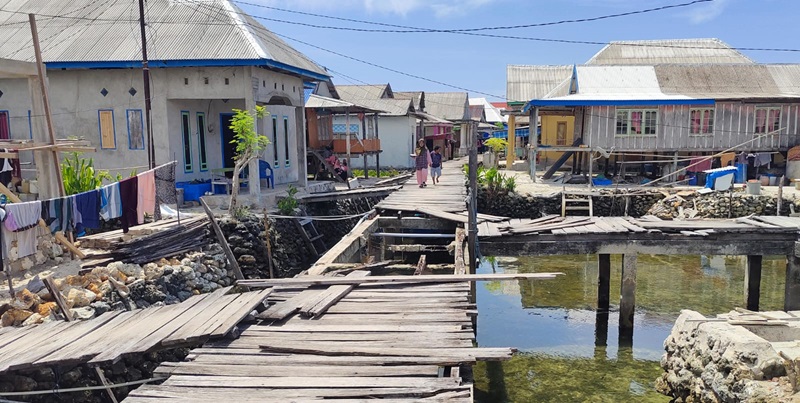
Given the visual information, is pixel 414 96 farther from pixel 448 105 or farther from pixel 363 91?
pixel 448 105

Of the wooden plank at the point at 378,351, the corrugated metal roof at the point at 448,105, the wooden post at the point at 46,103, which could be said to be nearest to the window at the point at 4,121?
the wooden post at the point at 46,103

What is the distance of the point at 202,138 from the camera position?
17766mm

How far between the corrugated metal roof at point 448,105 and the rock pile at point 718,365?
120 feet

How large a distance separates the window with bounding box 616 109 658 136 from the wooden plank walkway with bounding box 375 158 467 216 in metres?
8.31

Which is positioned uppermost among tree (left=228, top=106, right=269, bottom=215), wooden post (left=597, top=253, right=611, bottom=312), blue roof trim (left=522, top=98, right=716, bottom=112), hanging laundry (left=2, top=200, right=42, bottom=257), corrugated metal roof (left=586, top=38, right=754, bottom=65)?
corrugated metal roof (left=586, top=38, right=754, bottom=65)

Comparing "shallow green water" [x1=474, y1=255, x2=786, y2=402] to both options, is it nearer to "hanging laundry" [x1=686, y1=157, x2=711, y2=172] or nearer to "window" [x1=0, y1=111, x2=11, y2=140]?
"hanging laundry" [x1=686, y1=157, x2=711, y2=172]

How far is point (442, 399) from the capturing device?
4117mm

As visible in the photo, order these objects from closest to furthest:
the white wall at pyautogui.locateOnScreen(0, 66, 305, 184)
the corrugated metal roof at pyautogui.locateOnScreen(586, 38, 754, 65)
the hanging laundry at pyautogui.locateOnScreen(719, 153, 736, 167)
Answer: the white wall at pyautogui.locateOnScreen(0, 66, 305, 184) → the hanging laundry at pyautogui.locateOnScreen(719, 153, 736, 167) → the corrugated metal roof at pyautogui.locateOnScreen(586, 38, 754, 65)

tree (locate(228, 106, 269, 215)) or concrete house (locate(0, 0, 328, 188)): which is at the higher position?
concrete house (locate(0, 0, 328, 188))

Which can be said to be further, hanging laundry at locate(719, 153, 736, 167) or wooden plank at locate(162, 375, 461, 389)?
hanging laundry at locate(719, 153, 736, 167)

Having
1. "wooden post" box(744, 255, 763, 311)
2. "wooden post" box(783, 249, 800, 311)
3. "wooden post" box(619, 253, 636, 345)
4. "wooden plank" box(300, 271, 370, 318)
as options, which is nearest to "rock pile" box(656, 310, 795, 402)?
"wooden post" box(619, 253, 636, 345)

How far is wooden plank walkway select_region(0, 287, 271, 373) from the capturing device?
5383 millimetres

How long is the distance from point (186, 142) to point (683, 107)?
19492 millimetres

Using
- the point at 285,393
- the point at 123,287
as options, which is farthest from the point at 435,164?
the point at 285,393
